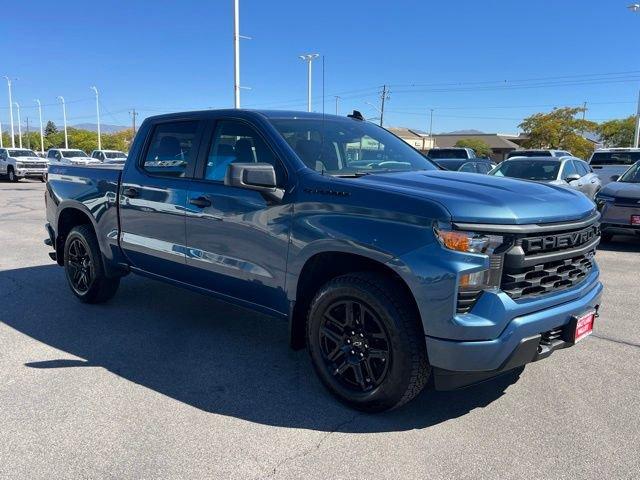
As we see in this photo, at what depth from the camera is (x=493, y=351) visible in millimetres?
2848

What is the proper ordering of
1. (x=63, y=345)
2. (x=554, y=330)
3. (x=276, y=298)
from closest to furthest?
(x=554, y=330)
(x=276, y=298)
(x=63, y=345)

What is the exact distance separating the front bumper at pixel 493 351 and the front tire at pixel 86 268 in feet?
12.3

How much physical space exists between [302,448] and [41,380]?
2084 millimetres

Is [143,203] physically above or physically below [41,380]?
above

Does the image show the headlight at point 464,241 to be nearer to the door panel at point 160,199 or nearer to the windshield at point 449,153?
the door panel at point 160,199

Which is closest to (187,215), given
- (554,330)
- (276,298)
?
Answer: (276,298)

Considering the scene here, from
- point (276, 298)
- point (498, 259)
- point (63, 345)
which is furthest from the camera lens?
point (63, 345)

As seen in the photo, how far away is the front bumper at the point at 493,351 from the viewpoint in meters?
2.84

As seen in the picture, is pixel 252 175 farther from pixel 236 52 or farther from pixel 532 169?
pixel 236 52

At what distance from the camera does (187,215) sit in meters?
4.27

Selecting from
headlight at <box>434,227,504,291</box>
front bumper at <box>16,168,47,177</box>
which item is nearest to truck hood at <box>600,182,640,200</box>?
headlight at <box>434,227,504,291</box>

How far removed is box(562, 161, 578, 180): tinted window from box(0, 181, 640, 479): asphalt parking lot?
25.3 ft

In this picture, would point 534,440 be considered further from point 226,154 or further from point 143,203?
point 143,203

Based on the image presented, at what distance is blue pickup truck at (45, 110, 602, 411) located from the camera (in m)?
2.87
